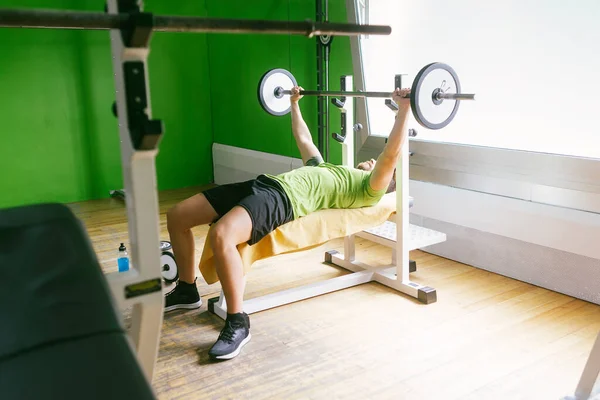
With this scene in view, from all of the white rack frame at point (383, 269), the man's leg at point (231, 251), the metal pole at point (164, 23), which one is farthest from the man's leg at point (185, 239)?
the metal pole at point (164, 23)

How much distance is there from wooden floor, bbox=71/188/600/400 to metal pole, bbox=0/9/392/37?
1.26 meters

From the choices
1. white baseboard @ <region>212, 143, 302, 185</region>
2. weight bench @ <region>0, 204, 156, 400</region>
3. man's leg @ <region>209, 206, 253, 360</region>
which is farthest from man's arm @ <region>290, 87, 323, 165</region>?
weight bench @ <region>0, 204, 156, 400</region>

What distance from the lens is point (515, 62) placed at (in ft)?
9.45

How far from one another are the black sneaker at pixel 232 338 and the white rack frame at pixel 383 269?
0.25 metres

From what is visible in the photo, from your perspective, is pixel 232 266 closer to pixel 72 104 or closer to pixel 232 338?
pixel 232 338

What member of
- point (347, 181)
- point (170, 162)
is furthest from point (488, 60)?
point (170, 162)

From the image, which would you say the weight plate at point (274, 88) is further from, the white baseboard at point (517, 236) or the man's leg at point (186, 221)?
the white baseboard at point (517, 236)

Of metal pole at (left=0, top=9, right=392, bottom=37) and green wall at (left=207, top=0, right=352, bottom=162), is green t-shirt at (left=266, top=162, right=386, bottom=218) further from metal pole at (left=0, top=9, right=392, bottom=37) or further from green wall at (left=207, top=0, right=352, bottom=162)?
green wall at (left=207, top=0, right=352, bottom=162)

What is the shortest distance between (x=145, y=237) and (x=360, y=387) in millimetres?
1190

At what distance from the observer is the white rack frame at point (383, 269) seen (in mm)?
2693

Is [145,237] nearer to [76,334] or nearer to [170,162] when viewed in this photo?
[76,334]

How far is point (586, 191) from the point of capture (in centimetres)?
262

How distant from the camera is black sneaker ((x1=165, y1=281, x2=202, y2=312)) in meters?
2.70

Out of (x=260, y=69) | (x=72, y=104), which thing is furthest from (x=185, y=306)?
(x=72, y=104)
